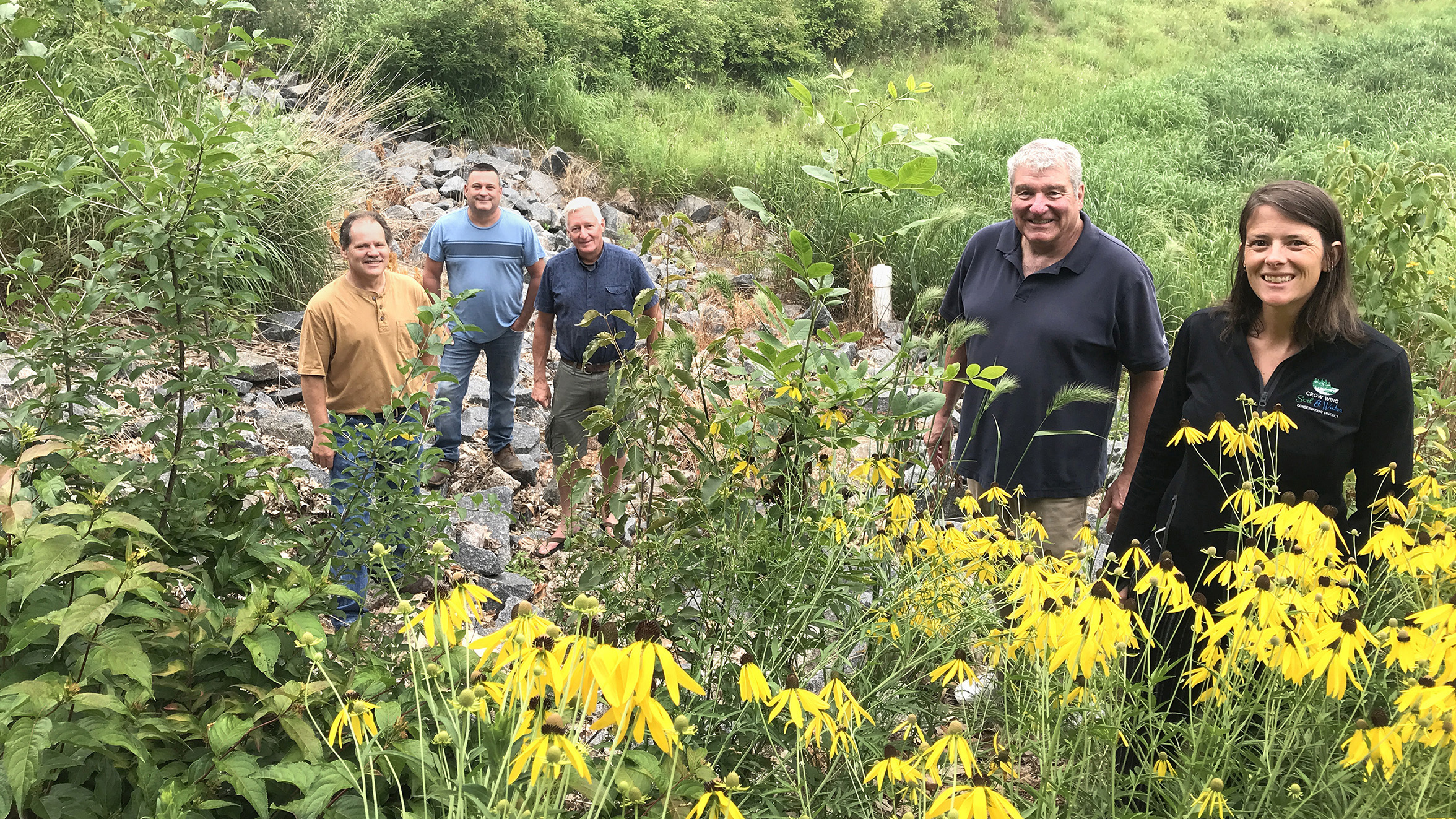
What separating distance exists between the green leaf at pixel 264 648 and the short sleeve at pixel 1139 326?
7.56ft

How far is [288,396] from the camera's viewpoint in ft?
17.0

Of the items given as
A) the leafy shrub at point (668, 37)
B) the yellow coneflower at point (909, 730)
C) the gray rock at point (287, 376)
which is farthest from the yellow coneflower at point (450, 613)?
the leafy shrub at point (668, 37)

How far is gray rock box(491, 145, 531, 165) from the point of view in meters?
9.80

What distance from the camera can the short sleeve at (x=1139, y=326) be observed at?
269 cm

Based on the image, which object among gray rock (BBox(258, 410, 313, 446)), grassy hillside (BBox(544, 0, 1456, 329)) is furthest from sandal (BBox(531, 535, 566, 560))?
grassy hillside (BBox(544, 0, 1456, 329))

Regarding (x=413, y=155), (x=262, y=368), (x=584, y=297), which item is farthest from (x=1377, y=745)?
(x=413, y=155)

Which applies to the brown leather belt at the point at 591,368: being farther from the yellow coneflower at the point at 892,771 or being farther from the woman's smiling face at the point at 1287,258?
the yellow coneflower at the point at 892,771

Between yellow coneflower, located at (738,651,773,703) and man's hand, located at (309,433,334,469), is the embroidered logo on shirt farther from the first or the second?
man's hand, located at (309,433,334,469)

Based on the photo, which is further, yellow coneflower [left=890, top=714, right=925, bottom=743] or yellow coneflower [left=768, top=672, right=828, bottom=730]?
yellow coneflower [left=890, top=714, right=925, bottom=743]

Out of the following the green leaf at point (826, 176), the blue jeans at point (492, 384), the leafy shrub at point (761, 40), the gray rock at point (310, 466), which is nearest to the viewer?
the green leaf at point (826, 176)

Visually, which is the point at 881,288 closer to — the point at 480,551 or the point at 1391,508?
the point at 480,551

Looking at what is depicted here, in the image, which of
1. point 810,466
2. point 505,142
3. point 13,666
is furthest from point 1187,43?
point 13,666

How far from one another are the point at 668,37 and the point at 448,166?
5035mm

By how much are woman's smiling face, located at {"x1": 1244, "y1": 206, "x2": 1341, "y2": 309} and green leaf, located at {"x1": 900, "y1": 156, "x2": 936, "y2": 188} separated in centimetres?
94
